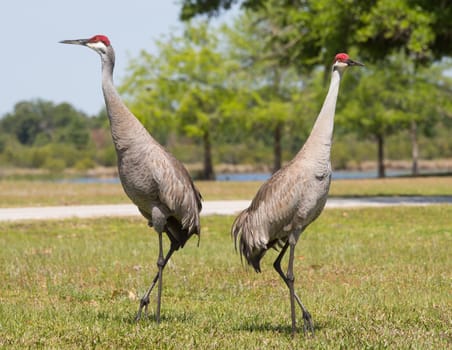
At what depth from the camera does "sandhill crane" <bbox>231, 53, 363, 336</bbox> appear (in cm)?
637

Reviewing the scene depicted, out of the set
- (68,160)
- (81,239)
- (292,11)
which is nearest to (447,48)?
(292,11)

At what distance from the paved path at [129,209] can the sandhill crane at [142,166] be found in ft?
36.2

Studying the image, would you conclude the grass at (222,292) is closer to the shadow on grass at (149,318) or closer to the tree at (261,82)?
the shadow on grass at (149,318)

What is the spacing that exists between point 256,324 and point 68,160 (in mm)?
76584

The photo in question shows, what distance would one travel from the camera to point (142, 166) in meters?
6.95

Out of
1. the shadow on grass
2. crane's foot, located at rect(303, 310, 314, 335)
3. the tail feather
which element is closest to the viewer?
crane's foot, located at rect(303, 310, 314, 335)

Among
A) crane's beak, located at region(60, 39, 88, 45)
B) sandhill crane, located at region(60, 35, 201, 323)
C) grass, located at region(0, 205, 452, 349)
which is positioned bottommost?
grass, located at region(0, 205, 452, 349)

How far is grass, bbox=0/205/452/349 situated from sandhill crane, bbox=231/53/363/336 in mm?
636

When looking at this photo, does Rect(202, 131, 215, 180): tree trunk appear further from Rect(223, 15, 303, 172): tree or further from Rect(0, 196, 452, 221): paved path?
Rect(0, 196, 452, 221): paved path

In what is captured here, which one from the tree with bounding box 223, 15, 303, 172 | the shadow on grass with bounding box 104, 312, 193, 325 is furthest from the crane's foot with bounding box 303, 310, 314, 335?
the tree with bounding box 223, 15, 303, 172

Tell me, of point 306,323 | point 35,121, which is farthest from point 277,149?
point 35,121

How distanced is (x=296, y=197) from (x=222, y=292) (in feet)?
8.81

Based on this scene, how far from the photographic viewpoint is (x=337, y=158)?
7875 centimetres

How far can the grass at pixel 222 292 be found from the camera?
6363 millimetres
